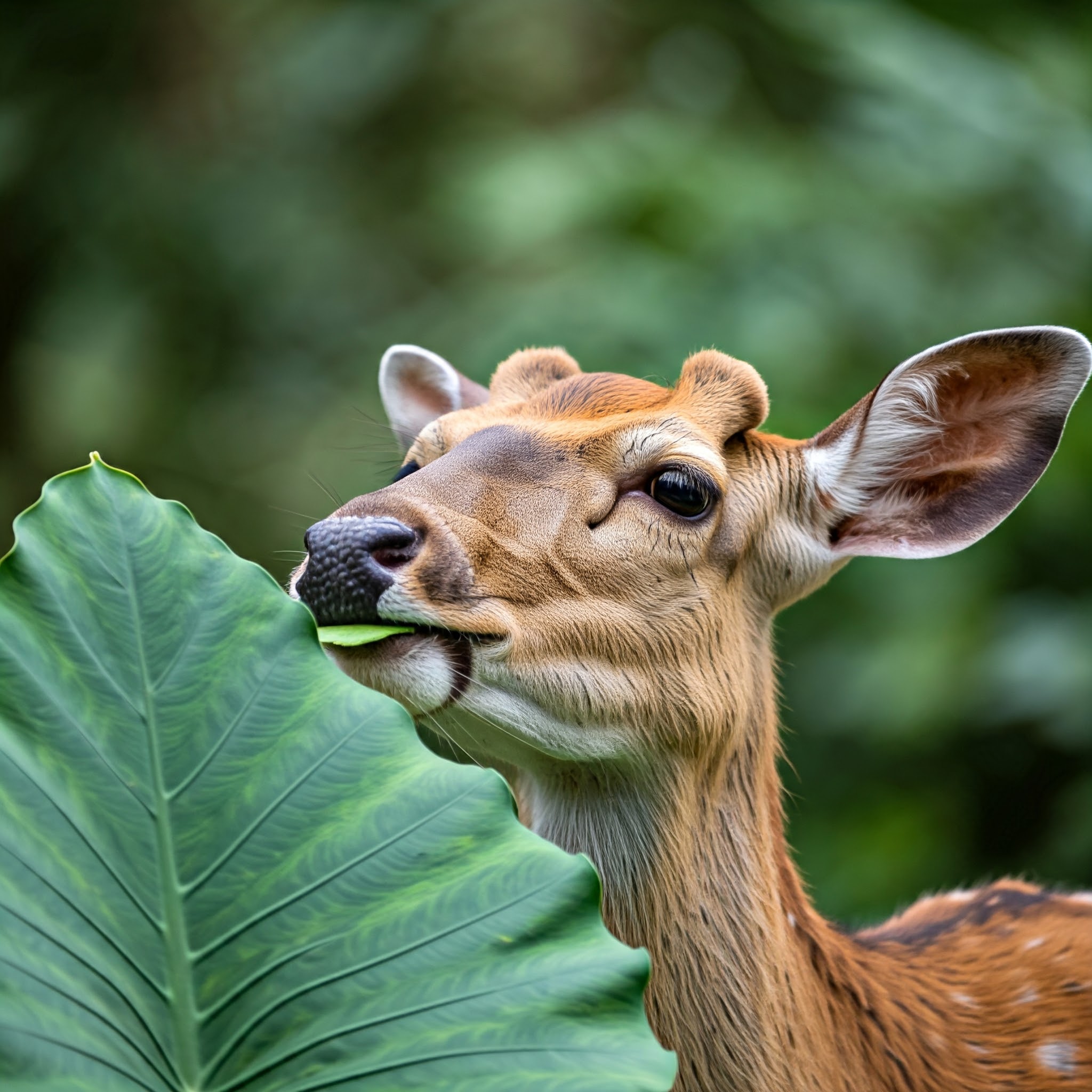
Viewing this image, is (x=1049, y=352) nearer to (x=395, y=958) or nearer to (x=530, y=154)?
(x=395, y=958)

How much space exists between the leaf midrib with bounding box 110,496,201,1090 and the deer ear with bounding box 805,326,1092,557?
1.72 metres

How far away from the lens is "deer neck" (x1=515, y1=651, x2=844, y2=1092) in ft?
8.55

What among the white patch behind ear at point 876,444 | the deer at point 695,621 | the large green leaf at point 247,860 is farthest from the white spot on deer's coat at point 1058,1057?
the large green leaf at point 247,860

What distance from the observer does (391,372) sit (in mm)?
3701

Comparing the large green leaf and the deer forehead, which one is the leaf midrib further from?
the deer forehead

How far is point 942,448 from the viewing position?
10.0ft

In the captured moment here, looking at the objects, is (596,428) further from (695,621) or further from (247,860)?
(247,860)

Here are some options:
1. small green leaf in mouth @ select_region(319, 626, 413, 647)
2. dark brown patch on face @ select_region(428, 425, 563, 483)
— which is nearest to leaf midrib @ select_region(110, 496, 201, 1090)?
small green leaf in mouth @ select_region(319, 626, 413, 647)

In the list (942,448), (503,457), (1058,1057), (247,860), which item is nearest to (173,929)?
(247,860)

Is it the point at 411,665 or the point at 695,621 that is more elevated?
the point at 695,621

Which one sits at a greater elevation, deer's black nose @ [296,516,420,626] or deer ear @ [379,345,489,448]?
deer ear @ [379,345,489,448]

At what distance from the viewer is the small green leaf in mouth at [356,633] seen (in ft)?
7.32

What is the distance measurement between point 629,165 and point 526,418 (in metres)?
4.53

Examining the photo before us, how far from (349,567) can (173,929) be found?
755 mm
